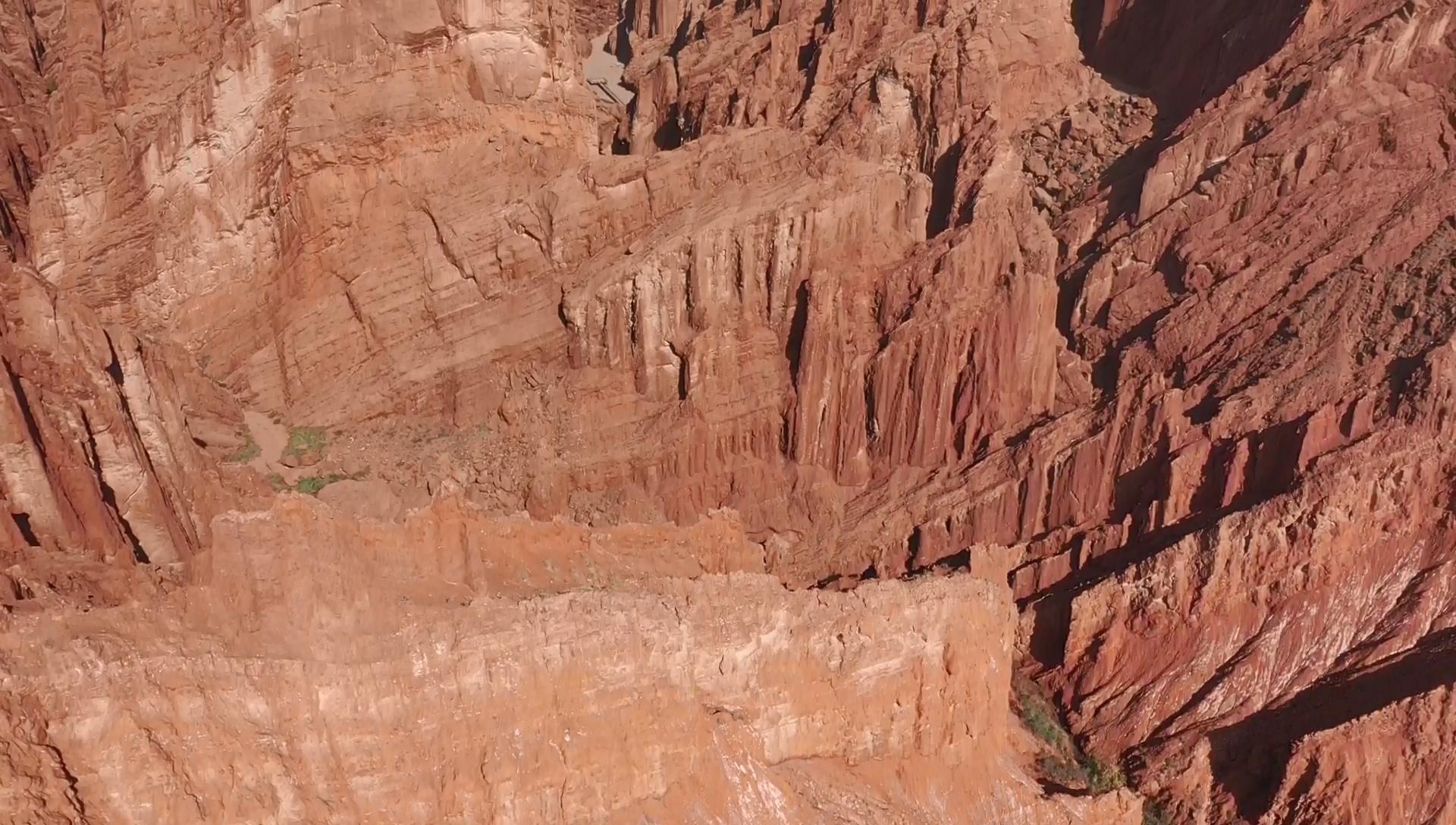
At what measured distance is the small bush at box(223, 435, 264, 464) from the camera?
44625 millimetres

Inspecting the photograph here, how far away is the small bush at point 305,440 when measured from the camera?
1809 inches

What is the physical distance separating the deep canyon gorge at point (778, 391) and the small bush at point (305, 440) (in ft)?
0.55

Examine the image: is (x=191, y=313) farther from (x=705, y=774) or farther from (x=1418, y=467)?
(x=1418, y=467)

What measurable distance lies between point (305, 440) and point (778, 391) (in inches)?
433

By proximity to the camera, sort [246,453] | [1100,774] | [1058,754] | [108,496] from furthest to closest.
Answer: [246,453], [108,496], [1100,774], [1058,754]

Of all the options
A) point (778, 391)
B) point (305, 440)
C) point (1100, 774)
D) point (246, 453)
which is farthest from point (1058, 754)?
point (246, 453)

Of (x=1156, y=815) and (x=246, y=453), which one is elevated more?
(x=246, y=453)

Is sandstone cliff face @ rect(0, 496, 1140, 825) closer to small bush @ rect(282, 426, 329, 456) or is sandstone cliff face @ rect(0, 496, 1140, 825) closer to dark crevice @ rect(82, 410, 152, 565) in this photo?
dark crevice @ rect(82, 410, 152, 565)

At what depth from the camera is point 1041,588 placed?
41.3 meters

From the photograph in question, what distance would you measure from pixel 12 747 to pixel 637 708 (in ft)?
26.2

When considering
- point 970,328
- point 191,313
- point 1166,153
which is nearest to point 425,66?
point 191,313

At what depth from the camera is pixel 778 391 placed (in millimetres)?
46875

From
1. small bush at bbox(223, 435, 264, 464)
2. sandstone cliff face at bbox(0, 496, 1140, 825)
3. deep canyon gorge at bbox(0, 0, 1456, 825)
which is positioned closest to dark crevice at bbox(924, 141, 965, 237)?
deep canyon gorge at bbox(0, 0, 1456, 825)

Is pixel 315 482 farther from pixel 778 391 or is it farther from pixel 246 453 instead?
pixel 778 391
